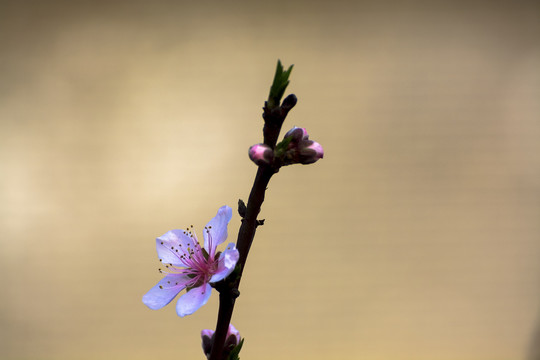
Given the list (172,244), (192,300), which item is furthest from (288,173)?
(192,300)

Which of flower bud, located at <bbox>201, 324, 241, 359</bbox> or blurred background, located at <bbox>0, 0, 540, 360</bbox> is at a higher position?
blurred background, located at <bbox>0, 0, 540, 360</bbox>

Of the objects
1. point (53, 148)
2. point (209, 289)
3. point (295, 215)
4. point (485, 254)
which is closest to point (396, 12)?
point (295, 215)

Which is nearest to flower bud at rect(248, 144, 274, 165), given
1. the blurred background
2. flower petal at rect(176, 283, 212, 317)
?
flower petal at rect(176, 283, 212, 317)

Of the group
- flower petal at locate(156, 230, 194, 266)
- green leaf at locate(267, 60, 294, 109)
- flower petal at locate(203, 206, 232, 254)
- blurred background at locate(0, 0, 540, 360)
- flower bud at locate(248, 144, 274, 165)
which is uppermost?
blurred background at locate(0, 0, 540, 360)

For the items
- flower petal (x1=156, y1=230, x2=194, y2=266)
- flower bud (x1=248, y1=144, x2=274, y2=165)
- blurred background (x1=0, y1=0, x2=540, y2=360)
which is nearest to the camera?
flower bud (x1=248, y1=144, x2=274, y2=165)

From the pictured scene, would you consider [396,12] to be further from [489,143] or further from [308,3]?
[489,143]

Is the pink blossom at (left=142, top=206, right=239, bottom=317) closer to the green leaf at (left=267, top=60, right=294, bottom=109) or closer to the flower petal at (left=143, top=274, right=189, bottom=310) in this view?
the flower petal at (left=143, top=274, right=189, bottom=310)
